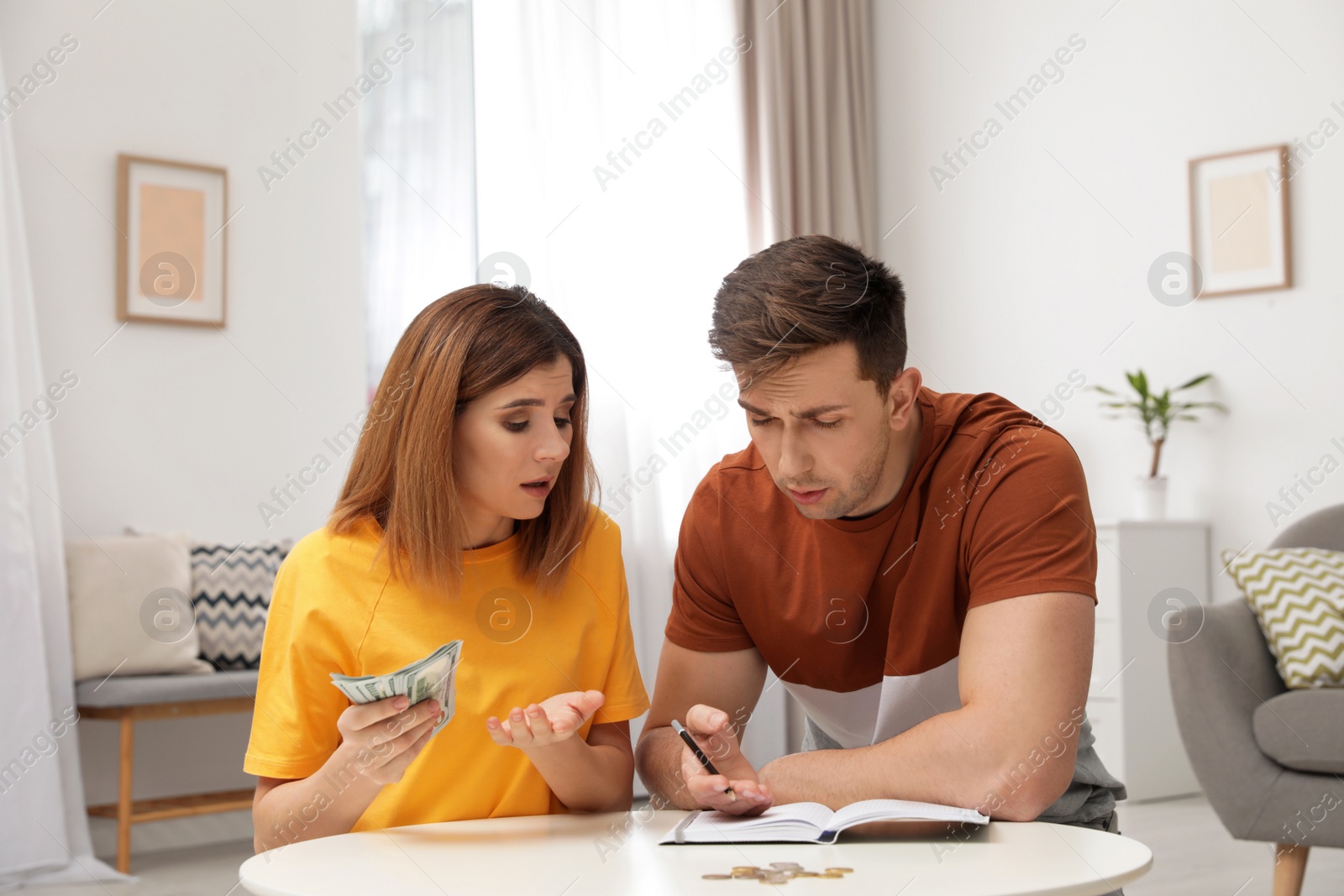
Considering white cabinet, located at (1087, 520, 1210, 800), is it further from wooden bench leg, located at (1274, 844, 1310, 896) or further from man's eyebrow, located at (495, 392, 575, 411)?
man's eyebrow, located at (495, 392, 575, 411)

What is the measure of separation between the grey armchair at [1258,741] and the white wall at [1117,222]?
5.49ft

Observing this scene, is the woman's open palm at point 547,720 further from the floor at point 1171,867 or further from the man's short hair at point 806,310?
the floor at point 1171,867

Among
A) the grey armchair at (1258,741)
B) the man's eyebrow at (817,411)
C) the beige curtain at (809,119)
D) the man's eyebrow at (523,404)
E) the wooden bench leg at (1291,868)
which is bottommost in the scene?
the wooden bench leg at (1291,868)

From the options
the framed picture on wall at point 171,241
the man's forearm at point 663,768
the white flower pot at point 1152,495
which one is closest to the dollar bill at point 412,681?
the man's forearm at point 663,768

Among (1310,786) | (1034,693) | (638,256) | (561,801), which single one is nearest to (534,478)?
(561,801)

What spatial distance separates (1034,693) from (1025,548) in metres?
0.18

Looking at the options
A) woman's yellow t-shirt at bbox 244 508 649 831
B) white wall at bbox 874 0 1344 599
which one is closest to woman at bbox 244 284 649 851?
woman's yellow t-shirt at bbox 244 508 649 831

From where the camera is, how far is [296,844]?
1264mm

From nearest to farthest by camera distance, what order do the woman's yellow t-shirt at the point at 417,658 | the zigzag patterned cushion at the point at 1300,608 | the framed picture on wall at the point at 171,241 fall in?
the woman's yellow t-shirt at the point at 417,658
the zigzag patterned cushion at the point at 1300,608
the framed picture on wall at the point at 171,241

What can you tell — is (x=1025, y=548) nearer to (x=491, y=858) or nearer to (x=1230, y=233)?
(x=491, y=858)

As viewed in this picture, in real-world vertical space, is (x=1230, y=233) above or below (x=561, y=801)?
above

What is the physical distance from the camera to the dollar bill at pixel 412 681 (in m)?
1.20

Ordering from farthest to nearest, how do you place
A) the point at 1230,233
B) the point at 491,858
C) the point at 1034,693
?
1. the point at 1230,233
2. the point at 1034,693
3. the point at 491,858

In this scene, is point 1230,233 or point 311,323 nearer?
point 311,323
